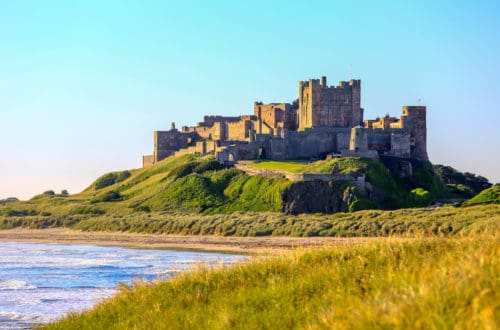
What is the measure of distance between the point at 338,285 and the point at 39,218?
57.5m

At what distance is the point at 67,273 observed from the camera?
108 feet

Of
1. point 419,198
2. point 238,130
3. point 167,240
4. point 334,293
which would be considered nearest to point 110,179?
point 238,130

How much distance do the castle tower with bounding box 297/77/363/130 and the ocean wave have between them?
45.9m

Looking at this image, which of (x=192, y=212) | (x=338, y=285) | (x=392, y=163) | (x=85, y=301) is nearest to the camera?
(x=338, y=285)

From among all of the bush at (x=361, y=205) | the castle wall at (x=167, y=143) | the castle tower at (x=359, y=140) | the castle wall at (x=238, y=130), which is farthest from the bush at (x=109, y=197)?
the bush at (x=361, y=205)

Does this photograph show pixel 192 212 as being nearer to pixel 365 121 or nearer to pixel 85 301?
pixel 365 121

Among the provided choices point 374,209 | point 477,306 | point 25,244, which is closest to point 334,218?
point 374,209

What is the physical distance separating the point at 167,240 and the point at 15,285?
Result: 20.5 metres

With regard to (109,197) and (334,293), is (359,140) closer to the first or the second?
(109,197)

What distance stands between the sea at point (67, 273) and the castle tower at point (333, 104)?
2978cm

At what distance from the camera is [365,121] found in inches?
3024

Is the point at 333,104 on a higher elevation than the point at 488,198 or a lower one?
higher

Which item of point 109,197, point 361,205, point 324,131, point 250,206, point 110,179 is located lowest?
point 109,197

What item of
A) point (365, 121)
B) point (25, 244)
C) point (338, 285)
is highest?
point (365, 121)
